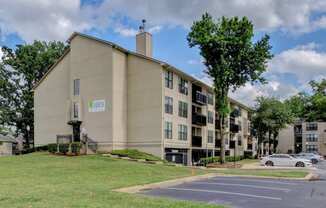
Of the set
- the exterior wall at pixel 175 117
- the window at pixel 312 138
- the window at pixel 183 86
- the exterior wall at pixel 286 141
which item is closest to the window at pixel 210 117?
the exterior wall at pixel 175 117

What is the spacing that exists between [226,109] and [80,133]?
15.2 m

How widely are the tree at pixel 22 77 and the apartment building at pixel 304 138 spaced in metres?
57.2

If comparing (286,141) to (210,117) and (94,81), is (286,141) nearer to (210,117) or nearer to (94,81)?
(210,117)

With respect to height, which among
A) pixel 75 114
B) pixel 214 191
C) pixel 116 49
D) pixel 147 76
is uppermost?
pixel 116 49

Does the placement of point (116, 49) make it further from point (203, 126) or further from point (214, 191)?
point (214, 191)

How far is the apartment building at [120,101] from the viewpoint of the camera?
35.1 m

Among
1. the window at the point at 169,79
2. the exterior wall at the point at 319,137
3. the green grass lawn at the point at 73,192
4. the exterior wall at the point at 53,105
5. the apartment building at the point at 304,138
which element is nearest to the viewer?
the green grass lawn at the point at 73,192

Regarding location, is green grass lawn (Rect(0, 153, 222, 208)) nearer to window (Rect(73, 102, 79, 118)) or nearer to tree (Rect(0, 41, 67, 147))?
window (Rect(73, 102, 79, 118))

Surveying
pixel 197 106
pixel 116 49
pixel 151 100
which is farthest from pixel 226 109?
pixel 116 49

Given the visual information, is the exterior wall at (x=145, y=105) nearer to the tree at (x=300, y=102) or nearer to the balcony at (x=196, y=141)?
the balcony at (x=196, y=141)

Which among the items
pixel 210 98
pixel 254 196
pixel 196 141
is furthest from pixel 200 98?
pixel 254 196

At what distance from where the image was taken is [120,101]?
35812 millimetres

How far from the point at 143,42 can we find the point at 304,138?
64.9m

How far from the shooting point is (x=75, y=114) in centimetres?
3797
